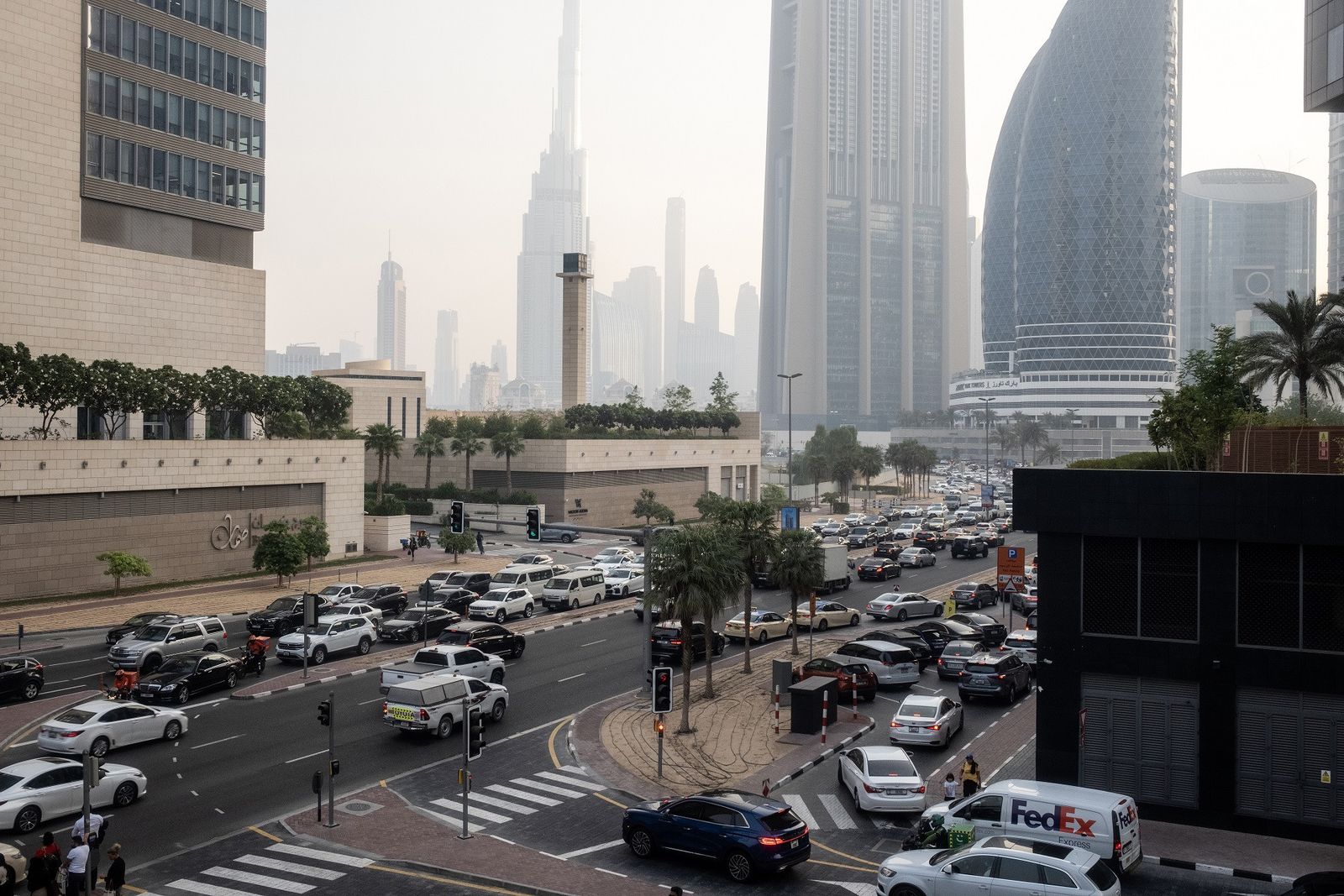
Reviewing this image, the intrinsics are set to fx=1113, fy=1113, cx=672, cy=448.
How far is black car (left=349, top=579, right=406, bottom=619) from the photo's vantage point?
5188 centimetres

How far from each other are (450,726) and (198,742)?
690 centimetres

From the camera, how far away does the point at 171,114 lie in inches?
2822

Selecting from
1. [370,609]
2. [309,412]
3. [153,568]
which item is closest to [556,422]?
[309,412]

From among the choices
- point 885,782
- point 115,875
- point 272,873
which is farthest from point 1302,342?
point 115,875

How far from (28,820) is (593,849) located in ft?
39.4

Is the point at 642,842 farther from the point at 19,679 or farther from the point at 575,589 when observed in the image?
the point at 575,589

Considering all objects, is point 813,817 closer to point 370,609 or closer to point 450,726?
point 450,726

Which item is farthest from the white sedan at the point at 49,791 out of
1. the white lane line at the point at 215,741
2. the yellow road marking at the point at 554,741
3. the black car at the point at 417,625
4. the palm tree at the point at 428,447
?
the palm tree at the point at 428,447

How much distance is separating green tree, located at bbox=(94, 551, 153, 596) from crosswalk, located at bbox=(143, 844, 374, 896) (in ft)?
124

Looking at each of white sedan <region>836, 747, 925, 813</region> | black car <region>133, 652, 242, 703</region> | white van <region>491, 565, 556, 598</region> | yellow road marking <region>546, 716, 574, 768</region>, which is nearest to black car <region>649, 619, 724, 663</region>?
yellow road marking <region>546, 716, 574, 768</region>

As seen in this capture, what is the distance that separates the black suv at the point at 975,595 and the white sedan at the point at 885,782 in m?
29.9

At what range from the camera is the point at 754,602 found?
2281 inches

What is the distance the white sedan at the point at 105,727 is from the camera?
28328 millimetres

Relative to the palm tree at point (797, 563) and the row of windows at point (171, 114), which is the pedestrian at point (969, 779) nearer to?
the palm tree at point (797, 563)
